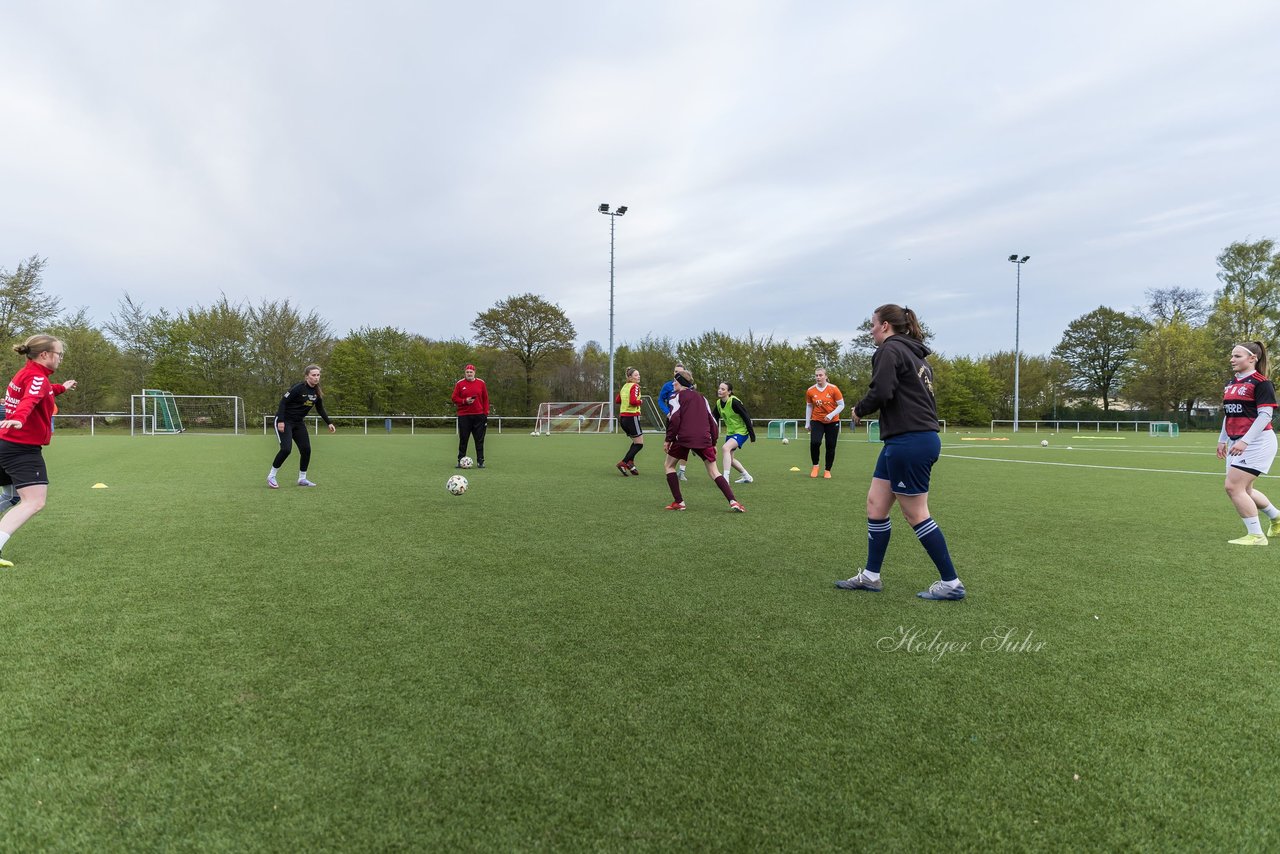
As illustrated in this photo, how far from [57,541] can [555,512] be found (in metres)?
4.57

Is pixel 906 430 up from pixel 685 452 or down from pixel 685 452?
up

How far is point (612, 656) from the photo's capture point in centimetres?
321

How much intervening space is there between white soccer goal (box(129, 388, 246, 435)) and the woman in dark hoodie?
3490 centimetres

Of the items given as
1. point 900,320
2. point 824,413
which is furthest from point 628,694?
point 824,413

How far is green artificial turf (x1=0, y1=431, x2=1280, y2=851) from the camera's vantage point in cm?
196

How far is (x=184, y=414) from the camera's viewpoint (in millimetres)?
33469

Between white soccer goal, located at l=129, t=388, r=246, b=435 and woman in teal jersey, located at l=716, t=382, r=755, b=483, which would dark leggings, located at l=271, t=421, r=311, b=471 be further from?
white soccer goal, located at l=129, t=388, r=246, b=435

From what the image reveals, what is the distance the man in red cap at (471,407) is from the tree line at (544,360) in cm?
3017

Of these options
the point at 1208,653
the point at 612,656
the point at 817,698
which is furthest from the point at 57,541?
the point at 1208,653

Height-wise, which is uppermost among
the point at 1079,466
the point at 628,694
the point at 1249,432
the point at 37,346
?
the point at 37,346

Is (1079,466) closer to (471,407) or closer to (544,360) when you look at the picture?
(471,407)

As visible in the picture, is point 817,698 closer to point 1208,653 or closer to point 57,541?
point 1208,653

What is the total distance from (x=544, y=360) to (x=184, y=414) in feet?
72.5
